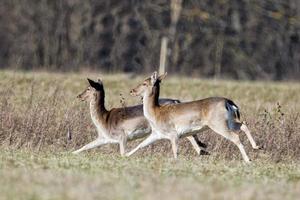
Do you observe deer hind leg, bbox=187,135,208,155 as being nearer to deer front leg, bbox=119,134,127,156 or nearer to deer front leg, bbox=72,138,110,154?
deer front leg, bbox=119,134,127,156

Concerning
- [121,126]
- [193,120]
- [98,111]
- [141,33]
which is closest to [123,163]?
[193,120]

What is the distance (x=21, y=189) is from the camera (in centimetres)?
986

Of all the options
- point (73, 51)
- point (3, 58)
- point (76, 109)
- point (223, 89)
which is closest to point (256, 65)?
point (73, 51)

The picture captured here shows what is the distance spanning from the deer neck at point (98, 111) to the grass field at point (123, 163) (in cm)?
49

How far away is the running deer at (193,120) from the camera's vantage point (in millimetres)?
15172

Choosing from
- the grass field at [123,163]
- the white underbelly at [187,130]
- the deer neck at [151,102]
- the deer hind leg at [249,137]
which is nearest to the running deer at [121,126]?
the grass field at [123,163]

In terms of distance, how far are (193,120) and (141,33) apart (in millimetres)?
30993

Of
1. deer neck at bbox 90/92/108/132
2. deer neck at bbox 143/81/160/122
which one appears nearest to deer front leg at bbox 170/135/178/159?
deer neck at bbox 143/81/160/122

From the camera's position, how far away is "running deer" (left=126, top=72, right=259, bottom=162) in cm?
1517

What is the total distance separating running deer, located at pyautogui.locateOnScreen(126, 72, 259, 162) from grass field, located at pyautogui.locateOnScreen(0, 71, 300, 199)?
368 mm

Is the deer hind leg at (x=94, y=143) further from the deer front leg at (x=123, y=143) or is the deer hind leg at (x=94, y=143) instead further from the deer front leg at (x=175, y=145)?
the deer front leg at (x=175, y=145)

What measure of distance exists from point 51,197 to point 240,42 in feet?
123

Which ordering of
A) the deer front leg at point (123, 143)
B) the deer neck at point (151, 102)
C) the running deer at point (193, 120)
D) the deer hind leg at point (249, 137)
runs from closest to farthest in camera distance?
the deer hind leg at point (249, 137)
the running deer at point (193, 120)
the deer neck at point (151, 102)
the deer front leg at point (123, 143)

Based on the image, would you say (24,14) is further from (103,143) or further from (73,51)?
(103,143)
